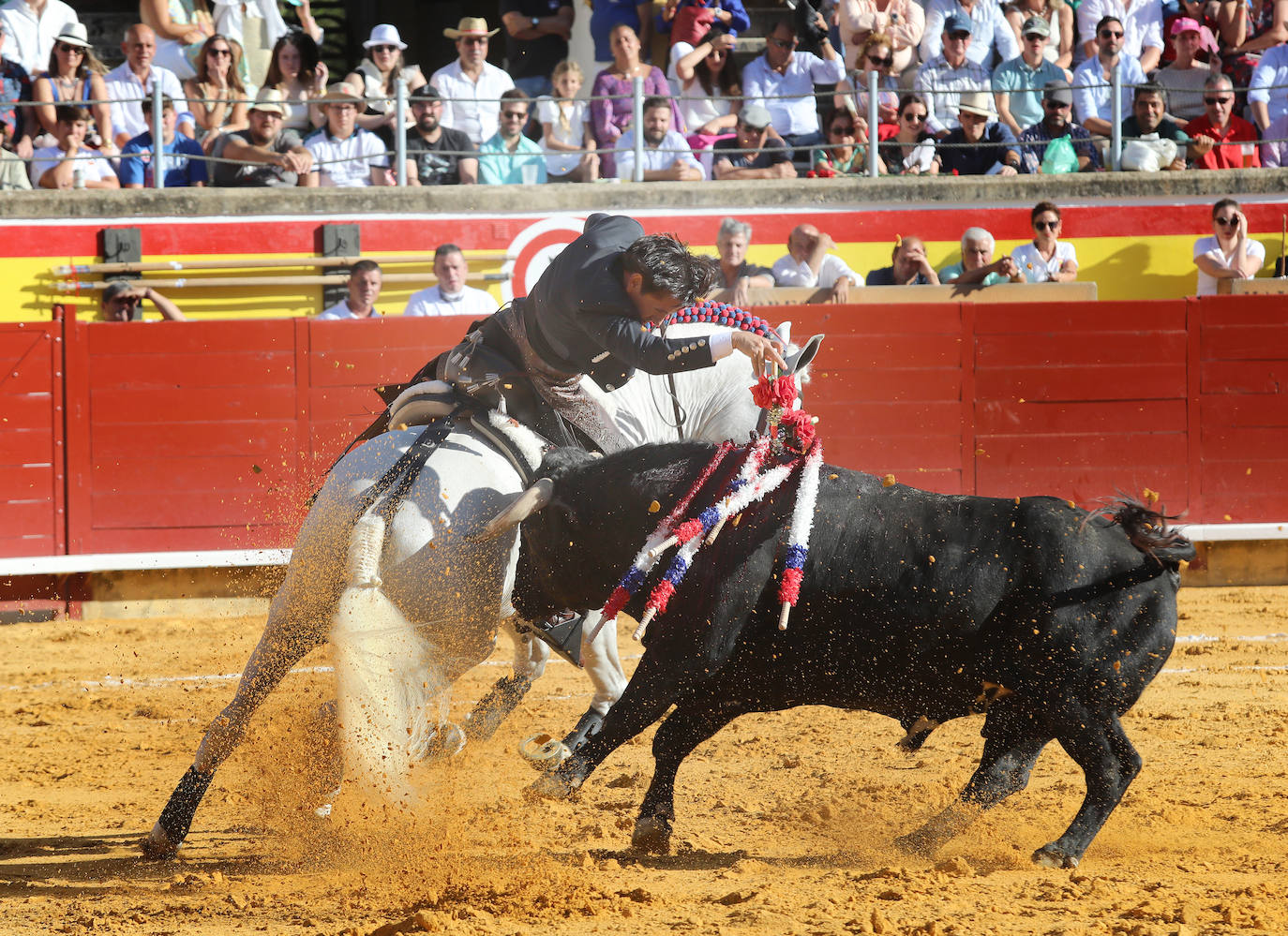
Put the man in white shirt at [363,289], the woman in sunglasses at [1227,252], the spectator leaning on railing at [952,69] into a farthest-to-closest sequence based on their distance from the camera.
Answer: the spectator leaning on railing at [952,69] → the woman in sunglasses at [1227,252] → the man in white shirt at [363,289]

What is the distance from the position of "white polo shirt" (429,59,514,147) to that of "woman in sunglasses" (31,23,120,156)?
1947 millimetres

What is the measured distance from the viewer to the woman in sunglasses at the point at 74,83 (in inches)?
328

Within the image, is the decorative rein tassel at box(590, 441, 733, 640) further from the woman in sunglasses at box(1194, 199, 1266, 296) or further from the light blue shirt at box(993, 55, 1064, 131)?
the light blue shirt at box(993, 55, 1064, 131)

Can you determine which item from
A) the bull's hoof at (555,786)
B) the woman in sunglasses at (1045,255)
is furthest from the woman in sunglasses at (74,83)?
the bull's hoof at (555,786)

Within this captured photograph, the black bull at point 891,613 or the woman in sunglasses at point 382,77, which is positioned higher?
the woman in sunglasses at point 382,77

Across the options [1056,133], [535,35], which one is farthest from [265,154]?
[1056,133]

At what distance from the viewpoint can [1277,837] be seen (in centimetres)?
337

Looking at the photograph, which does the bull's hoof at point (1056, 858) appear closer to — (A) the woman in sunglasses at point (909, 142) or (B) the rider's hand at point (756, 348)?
(B) the rider's hand at point (756, 348)

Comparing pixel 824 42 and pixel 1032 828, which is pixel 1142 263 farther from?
pixel 1032 828

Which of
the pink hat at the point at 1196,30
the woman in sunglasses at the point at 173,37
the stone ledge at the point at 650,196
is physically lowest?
the stone ledge at the point at 650,196

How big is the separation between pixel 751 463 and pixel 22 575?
5.20 metres

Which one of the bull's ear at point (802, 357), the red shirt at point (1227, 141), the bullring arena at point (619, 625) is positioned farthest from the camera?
the red shirt at point (1227, 141)

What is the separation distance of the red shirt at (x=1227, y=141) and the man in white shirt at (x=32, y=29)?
702cm

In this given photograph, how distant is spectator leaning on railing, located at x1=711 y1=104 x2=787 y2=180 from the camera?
29.5ft
